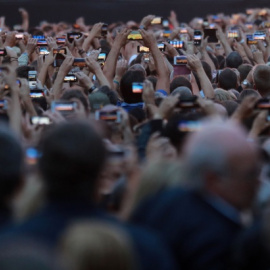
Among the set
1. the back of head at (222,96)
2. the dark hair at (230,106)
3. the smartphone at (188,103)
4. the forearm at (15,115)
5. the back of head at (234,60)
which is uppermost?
the smartphone at (188,103)

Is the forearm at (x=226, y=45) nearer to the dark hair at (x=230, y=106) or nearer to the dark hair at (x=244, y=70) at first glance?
the dark hair at (x=244, y=70)

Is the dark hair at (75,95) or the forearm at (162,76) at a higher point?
the dark hair at (75,95)

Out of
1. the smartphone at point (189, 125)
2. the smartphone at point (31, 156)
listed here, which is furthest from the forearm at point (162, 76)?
the smartphone at point (31, 156)

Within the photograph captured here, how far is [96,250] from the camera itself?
262 cm

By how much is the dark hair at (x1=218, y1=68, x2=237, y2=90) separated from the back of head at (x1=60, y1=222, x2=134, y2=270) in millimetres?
6731

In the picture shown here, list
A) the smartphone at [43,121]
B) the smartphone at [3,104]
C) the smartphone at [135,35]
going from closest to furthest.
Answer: the smartphone at [43,121] → the smartphone at [3,104] → the smartphone at [135,35]

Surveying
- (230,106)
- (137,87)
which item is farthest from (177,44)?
A: (230,106)

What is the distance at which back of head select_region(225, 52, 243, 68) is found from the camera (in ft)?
36.4

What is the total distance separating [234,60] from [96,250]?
867 centimetres

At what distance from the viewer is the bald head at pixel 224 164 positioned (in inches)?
134

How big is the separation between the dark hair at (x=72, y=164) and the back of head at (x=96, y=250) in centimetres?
59

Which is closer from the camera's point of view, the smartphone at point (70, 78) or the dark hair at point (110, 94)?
the dark hair at point (110, 94)

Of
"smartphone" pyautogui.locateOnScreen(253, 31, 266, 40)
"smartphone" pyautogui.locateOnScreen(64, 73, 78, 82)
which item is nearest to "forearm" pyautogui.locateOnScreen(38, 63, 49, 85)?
"smartphone" pyautogui.locateOnScreen(64, 73, 78, 82)

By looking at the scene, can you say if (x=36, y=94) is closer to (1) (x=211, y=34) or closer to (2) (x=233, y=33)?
(1) (x=211, y=34)
